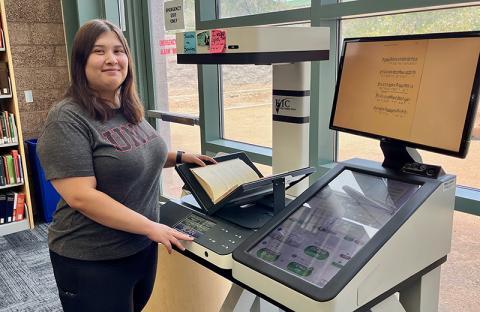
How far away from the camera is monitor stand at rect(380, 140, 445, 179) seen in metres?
1.26

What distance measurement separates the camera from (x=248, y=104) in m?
2.82

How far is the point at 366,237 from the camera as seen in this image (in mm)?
1105

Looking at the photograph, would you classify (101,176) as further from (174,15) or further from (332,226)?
(174,15)

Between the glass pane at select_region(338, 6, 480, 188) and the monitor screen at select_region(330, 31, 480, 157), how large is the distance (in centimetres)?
39

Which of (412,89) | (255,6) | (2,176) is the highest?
(255,6)

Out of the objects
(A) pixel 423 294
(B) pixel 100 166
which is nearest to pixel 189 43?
(B) pixel 100 166

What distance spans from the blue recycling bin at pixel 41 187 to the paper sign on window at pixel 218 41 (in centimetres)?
306

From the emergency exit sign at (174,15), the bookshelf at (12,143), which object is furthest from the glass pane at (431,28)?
the bookshelf at (12,143)

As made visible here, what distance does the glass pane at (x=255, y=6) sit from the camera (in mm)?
2338

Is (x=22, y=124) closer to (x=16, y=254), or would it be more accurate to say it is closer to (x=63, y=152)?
(x=16, y=254)

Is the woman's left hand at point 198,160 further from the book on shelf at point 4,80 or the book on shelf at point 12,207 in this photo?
the book on shelf at point 12,207

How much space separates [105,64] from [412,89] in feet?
3.08

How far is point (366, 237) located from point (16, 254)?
315cm

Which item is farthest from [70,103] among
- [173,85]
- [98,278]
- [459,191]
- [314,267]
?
[173,85]
